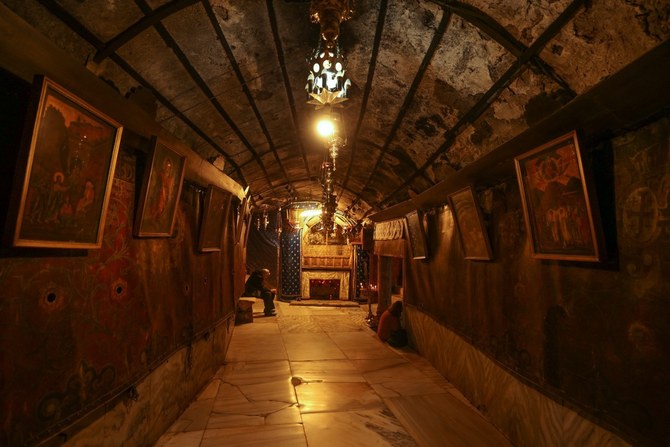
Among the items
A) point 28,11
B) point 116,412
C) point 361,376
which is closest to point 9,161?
point 28,11

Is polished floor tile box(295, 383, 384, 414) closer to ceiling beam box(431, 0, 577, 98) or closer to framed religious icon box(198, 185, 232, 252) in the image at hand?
framed religious icon box(198, 185, 232, 252)

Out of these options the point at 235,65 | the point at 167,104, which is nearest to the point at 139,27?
the point at 167,104

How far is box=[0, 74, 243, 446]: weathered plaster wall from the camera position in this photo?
2.20 m

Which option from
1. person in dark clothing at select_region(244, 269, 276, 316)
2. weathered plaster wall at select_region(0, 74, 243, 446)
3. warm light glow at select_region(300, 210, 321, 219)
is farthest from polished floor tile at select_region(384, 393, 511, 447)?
warm light glow at select_region(300, 210, 321, 219)

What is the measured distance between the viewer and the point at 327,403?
17.7 feet

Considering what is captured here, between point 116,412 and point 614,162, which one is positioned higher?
point 614,162

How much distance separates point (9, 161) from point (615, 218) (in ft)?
14.6

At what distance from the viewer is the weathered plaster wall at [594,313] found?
2.46m

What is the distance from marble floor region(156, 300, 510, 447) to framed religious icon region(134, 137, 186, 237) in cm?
265

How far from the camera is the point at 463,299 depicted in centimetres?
599

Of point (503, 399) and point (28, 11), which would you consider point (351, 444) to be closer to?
point (503, 399)

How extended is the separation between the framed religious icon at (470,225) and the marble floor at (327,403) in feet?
8.05

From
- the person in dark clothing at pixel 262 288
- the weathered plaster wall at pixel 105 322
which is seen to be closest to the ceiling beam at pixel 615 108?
the weathered plaster wall at pixel 105 322

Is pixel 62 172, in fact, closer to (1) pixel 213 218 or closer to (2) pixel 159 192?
(2) pixel 159 192
